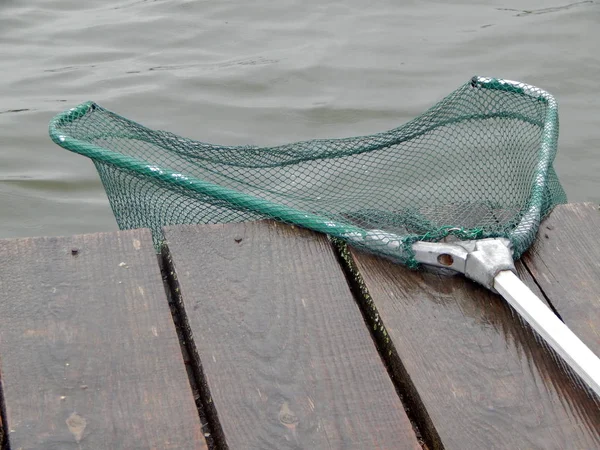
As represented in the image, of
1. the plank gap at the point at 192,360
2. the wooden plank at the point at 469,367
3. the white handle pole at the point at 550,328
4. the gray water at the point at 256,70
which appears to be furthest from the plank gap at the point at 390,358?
the gray water at the point at 256,70

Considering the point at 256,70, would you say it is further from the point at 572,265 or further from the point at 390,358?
the point at 390,358

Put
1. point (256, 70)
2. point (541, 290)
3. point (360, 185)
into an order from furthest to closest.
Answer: point (256, 70) → point (360, 185) → point (541, 290)

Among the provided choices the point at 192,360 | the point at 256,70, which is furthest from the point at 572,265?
the point at 256,70

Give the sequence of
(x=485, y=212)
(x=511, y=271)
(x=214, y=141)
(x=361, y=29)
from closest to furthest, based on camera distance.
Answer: (x=511, y=271)
(x=485, y=212)
(x=214, y=141)
(x=361, y=29)

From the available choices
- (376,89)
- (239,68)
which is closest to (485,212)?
(376,89)

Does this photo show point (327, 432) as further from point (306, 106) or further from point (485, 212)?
point (306, 106)

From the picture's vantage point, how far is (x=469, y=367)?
2074 mm

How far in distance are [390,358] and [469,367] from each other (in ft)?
0.64

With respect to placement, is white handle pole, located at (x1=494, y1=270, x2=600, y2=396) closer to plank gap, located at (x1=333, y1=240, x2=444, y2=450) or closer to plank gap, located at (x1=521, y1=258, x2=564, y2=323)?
plank gap, located at (x1=521, y1=258, x2=564, y2=323)

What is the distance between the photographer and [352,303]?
2266 mm

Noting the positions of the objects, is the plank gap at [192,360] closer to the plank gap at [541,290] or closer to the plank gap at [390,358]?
the plank gap at [390,358]

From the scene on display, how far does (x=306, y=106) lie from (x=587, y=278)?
3840 mm

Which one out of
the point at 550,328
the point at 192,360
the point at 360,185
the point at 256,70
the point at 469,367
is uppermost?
the point at 550,328

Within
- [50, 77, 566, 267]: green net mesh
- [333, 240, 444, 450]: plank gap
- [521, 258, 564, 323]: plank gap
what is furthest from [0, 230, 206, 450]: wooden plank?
[521, 258, 564, 323]: plank gap
